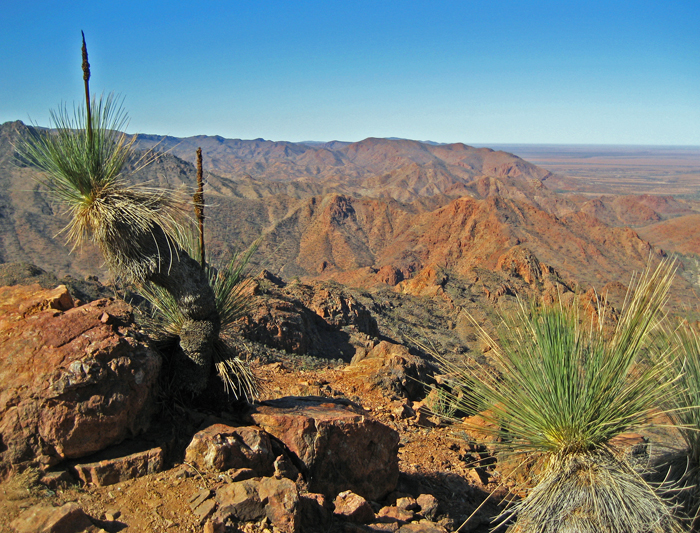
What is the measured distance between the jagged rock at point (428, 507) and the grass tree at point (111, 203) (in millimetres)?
2618

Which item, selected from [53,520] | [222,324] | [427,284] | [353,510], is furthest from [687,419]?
[427,284]

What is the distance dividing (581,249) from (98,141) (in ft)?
162

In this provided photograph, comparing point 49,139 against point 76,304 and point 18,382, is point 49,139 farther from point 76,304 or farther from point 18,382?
point 18,382

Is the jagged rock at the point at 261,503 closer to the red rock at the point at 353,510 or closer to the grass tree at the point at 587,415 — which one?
the red rock at the point at 353,510

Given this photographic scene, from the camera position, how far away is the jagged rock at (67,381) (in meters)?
3.12

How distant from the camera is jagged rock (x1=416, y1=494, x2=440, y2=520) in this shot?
13.6ft

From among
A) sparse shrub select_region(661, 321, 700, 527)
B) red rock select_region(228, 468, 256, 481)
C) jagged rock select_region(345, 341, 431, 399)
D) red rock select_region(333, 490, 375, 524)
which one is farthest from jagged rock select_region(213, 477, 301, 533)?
jagged rock select_region(345, 341, 431, 399)

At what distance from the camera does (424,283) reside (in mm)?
28516

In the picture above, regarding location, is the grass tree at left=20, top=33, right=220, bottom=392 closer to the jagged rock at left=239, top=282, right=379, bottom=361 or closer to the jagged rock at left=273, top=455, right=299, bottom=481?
the jagged rock at left=273, top=455, right=299, bottom=481

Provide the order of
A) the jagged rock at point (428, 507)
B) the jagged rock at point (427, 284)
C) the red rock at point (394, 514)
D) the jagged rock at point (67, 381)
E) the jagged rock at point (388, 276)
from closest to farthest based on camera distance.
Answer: the jagged rock at point (67, 381)
the red rock at point (394, 514)
the jagged rock at point (428, 507)
the jagged rock at point (427, 284)
the jagged rock at point (388, 276)

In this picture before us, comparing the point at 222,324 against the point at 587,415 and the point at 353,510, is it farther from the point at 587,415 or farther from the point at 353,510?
the point at 587,415

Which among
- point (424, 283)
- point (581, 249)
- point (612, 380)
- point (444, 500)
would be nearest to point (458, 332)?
point (424, 283)

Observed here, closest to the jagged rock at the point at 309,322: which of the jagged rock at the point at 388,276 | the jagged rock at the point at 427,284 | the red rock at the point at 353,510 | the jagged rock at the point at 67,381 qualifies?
the jagged rock at the point at 67,381

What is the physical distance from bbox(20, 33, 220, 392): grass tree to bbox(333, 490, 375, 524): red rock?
2.01 m
